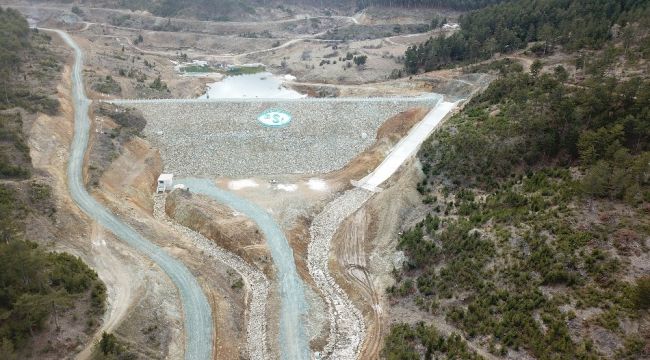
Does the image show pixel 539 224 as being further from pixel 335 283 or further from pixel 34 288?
pixel 34 288

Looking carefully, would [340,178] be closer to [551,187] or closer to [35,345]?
[551,187]

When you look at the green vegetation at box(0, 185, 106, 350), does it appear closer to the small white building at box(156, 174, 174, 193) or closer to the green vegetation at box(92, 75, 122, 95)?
the small white building at box(156, 174, 174, 193)

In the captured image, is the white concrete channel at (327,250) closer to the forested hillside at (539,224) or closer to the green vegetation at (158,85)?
the forested hillside at (539,224)

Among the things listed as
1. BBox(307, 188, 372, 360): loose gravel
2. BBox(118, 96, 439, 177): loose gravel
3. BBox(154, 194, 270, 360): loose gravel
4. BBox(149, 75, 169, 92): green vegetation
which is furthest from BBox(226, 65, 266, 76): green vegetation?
BBox(307, 188, 372, 360): loose gravel

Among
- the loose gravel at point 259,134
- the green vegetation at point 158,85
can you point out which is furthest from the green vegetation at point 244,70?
the loose gravel at point 259,134

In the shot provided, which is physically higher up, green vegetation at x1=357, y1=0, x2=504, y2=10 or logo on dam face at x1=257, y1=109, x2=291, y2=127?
green vegetation at x1=357, y1=0, x2=504, y2=10
